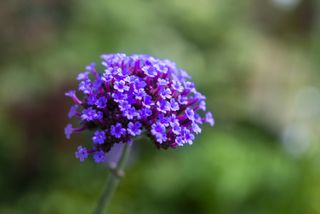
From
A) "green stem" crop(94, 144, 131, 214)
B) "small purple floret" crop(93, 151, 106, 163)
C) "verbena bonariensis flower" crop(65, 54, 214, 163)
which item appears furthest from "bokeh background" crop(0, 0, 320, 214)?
"small purple floret" crop(93, 151, 106, 163)

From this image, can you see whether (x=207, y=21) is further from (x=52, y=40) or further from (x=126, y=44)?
(x=52, y=40)

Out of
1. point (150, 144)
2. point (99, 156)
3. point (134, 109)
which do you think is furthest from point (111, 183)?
point (150, 144)

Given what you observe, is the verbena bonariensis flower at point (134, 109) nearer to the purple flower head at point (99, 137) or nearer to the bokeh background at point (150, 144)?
the purple flower head at point (99, 137)

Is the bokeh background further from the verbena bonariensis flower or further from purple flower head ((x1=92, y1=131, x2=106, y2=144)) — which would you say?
purple flower head ((x1=92, y1=131, x2=106, y2=144))

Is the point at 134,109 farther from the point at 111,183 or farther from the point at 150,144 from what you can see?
the point at 150,144

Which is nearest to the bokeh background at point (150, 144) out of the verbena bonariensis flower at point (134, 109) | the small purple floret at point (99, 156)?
the verbena bonariensis flower at point (134, 109)

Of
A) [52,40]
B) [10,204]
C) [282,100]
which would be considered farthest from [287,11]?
[10,204]
